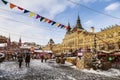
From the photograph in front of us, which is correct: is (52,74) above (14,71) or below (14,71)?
below

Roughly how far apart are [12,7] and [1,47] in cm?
6904

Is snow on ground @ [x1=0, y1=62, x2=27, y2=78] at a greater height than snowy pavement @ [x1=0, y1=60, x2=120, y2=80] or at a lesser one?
greater

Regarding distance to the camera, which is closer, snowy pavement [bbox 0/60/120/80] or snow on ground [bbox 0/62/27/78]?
snowy pavement [bbox 0/60/120/80]

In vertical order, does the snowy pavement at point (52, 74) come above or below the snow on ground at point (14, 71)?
below

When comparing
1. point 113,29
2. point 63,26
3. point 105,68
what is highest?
point 113,29

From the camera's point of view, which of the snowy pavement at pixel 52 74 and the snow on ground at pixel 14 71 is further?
the snow on ground at pixel 14 71

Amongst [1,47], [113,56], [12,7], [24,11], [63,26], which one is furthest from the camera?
[1,47]

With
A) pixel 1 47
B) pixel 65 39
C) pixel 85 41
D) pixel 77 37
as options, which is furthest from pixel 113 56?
pixel 65 39

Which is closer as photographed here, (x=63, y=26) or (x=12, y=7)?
(x=12, y=7)

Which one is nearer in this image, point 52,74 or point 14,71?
point 52,74

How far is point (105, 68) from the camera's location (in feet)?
91.2

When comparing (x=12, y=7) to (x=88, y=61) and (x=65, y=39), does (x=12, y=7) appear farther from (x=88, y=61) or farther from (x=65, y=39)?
(x=65, y=39)

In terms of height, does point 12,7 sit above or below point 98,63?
above

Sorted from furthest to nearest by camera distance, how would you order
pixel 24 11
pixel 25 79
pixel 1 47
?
pixel 1 47 < pixel 24 11 < pixel 25 79
